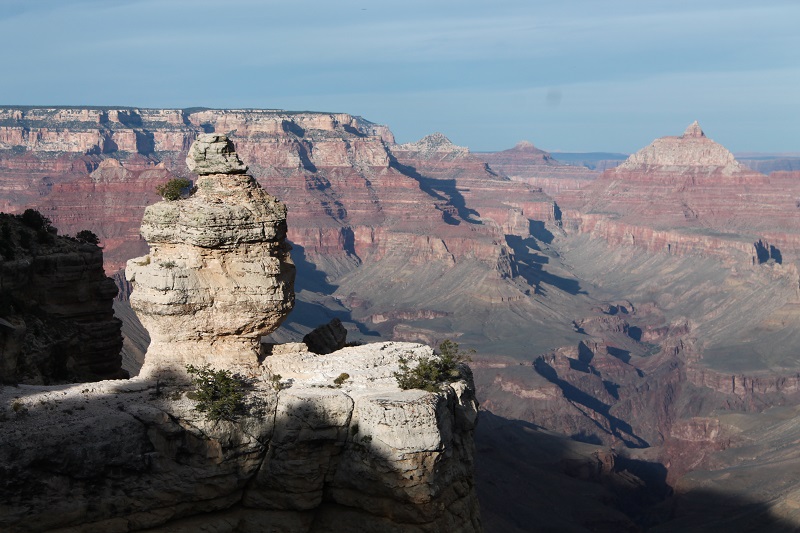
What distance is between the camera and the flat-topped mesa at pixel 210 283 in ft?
101

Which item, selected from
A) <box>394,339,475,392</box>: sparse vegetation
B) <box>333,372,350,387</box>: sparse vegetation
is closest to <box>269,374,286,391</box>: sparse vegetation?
<box>333,372,350,387</box>: sparse vegetation

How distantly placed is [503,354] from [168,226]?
143461 millimetres

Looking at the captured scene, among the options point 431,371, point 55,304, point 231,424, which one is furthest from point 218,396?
point 55,304

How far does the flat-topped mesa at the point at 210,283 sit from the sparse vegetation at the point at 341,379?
3.24 meters

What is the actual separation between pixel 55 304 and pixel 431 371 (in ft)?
72.1

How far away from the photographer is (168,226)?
31.5 meters

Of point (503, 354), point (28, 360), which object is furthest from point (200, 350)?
point (503, 354)

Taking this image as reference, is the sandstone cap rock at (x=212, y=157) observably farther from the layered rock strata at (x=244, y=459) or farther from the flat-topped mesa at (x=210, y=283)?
the layered rock strata at (x=244, y=459)

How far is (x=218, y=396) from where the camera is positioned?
27.8 metres

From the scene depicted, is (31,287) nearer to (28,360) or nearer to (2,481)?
(28,360)

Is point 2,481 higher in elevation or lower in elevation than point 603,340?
higher

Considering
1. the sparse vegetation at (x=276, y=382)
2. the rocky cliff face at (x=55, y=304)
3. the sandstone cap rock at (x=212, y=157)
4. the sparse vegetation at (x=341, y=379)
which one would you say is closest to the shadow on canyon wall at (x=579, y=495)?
the rocky cliff face at (x=55, y=304)

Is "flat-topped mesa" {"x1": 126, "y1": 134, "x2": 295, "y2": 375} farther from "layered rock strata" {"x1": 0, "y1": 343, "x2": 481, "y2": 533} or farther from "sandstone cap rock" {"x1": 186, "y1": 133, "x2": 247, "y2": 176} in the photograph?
"layered rock strata" {"x1": 0, "y1": 343, "x2": 481, "y2": 533}

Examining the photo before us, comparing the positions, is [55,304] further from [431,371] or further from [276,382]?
[431,371]
